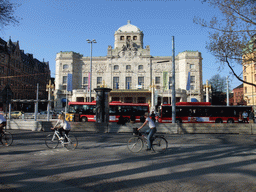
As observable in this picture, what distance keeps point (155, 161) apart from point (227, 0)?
469 inches

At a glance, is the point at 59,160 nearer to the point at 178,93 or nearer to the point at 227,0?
the point at 227,0

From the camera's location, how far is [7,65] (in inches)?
2427

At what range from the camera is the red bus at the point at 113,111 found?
31953 millimetres

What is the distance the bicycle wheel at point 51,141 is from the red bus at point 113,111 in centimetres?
2102

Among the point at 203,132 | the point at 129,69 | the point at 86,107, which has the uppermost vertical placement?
the point at 129,69

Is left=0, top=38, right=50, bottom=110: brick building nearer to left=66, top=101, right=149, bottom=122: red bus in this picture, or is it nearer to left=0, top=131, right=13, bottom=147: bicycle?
left=66, top=101, right=149, bottom=122: red bus

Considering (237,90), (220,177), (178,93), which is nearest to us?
(220,177)

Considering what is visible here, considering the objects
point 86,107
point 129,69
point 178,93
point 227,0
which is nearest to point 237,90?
point 178,93

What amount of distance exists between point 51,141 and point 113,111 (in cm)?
2150

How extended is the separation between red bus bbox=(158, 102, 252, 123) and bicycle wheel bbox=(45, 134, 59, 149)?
20766 mm

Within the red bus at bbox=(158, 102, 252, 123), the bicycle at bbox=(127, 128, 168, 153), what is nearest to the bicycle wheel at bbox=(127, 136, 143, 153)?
the bicycle at bbox=(127, 128, 168, 153)

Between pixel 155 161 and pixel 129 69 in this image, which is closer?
pixel 155 161

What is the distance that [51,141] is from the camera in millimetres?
10586

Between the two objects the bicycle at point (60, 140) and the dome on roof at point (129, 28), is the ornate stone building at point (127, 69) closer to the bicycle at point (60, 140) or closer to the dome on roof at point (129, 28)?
the dome on roof at point (129, 28)
